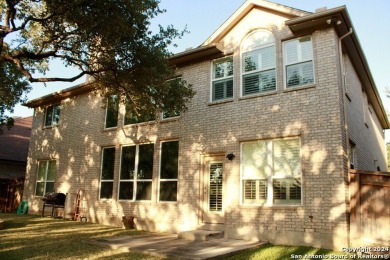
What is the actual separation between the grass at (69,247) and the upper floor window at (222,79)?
201 inches

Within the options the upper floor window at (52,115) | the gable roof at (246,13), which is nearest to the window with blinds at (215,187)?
the gable roof at (246,13)

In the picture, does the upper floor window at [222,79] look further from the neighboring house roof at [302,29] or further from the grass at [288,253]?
the grass at [288,253]


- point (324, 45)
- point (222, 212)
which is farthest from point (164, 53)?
point (222, 212)

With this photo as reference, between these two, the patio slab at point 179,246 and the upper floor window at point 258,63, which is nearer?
the patio slab at point 179,246

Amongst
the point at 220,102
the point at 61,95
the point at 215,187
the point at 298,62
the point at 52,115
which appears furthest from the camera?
the point at 52,115

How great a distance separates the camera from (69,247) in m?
8.75

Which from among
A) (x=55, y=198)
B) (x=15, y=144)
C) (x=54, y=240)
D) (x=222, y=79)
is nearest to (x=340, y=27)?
(x=222, y=79)

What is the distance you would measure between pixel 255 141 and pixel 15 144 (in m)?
20.5

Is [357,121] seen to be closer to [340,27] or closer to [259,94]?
[340,27]

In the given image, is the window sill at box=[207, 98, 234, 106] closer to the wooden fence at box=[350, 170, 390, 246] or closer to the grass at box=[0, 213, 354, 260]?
the wooden fence at box=[350, 170, 390, 246]

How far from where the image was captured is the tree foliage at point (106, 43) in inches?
339

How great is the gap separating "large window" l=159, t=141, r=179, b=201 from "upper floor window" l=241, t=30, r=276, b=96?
11.2ft

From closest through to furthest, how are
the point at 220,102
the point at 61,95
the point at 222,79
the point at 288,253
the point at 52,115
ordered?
the point at 288,253, the point at 220,102, the point at 222,79, the point at 61,95, the point at 52,115

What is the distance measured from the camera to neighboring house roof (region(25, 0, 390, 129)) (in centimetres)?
934
